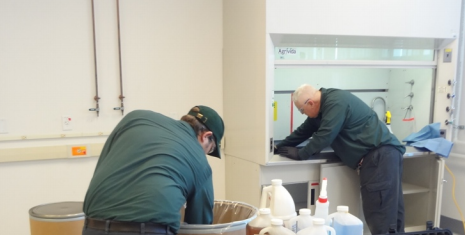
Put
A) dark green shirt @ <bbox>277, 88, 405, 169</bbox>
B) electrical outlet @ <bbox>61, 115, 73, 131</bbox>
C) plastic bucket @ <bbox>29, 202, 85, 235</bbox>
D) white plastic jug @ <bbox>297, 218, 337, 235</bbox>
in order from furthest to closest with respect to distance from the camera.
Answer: electrical outlet @ <bbox>61, 115, 73, 131</bbox> → dark green shirt @ <bbox>277, 88, 405, 169</bbox> → plastic bucket @ <bbox>29, 202, 85, 235</bbox> → white plastic jug @ <bbox>297, 218, 337, 235</bbox>

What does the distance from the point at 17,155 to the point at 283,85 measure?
2.00 meters

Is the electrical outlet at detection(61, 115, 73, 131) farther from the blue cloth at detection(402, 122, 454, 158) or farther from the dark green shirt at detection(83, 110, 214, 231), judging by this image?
the blue cloth at detection(402, 122, 454, 158)

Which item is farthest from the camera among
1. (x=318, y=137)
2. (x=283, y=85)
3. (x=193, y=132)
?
(x=283, y=85)

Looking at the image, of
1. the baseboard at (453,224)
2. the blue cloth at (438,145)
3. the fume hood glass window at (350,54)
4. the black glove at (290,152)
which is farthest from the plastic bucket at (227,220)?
the baseboard at (453,224)

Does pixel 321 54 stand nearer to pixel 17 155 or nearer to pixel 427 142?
pixel 427 142

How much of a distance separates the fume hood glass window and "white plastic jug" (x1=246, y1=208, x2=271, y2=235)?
4.92 feet

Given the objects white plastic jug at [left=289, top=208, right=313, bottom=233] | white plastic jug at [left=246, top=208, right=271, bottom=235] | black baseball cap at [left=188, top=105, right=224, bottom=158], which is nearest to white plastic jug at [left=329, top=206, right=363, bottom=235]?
white plastic jug at [left=289, top=208, right=313, bottom=233]

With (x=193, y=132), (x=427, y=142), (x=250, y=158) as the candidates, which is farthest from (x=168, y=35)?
(x=427, y=142)

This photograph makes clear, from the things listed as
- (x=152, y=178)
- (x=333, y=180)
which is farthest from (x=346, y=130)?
(x=152, y=178)

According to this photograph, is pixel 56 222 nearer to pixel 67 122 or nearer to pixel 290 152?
pixel 67 122

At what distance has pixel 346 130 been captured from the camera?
96.7 inches

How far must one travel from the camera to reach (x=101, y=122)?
2.75m

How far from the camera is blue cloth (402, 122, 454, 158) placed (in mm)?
2727

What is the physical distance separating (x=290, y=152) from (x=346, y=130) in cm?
39
